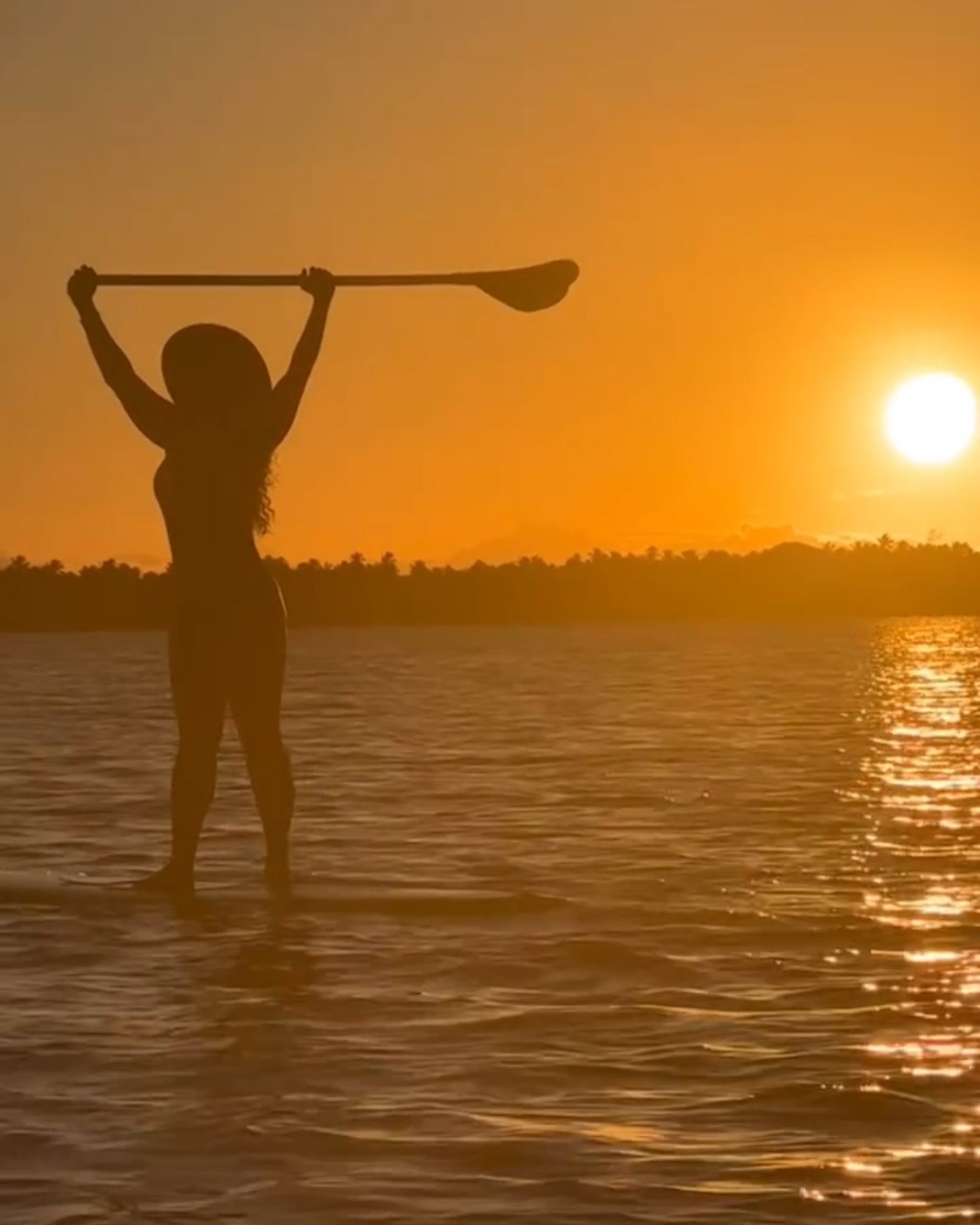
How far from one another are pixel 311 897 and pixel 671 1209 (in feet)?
17.6

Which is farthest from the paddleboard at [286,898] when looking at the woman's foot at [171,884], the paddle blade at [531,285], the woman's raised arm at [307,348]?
the paddle blade at [531,285]

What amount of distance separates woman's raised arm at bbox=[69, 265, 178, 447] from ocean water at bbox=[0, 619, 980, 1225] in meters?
2.10

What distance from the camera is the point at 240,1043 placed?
7.17m

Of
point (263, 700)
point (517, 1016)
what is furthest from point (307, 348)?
point (517, 1016)

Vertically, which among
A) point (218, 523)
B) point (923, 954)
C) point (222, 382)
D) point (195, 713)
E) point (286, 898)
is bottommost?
point (923, 954)

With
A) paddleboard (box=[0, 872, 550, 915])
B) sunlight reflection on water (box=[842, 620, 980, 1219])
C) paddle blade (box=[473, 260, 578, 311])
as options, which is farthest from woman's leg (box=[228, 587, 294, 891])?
sunlight reflection on water (box=[842, 620, 980, 1219])

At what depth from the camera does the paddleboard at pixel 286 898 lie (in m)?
10.3

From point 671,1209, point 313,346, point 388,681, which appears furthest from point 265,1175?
point 388,681

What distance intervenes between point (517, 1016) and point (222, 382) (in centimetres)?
343

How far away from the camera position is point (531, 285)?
1058cm

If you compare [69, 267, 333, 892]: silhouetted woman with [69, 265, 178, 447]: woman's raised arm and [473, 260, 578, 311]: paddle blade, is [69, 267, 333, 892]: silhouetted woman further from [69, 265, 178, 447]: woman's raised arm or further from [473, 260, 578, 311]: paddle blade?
[473, 260, 578, 311]: paddle blade

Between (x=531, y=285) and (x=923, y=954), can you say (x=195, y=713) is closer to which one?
(x=531, y=285)

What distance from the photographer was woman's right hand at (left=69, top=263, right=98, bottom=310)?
9.73 meters

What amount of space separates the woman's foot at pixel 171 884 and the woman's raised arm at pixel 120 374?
2.00m
